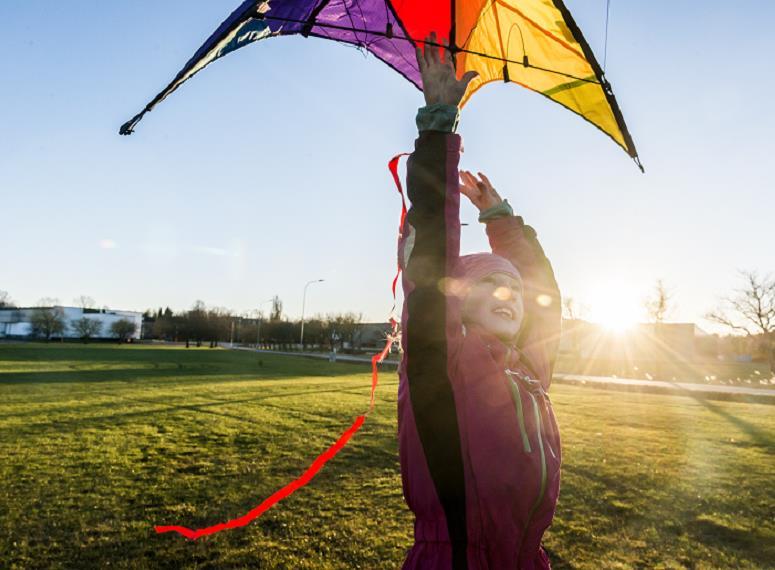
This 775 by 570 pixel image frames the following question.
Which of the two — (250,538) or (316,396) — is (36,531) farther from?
(316,396)

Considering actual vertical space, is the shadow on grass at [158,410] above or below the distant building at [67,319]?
below

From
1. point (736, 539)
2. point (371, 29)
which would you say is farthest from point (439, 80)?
point (736, 539)

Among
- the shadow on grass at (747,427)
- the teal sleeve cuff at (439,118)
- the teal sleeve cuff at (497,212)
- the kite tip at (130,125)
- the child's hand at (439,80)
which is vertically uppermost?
the kite tip at (130,125)

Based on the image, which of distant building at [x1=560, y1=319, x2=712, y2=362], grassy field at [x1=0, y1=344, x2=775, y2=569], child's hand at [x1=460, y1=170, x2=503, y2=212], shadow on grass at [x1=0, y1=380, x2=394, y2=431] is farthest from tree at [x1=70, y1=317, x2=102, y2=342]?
child's hand at [x1=460, y1=170, x2=503, y2=212]

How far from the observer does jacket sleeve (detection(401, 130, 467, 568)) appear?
1358 mm

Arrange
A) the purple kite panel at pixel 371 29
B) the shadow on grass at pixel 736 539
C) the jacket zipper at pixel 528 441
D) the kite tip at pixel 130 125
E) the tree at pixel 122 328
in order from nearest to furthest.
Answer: the jacket zipper at pixel 528 441 → the kite tip at pixel 130 125 → the purple kite panel at pixel 371 29 → the shadow on grass at pixel 736 539 → the tree at pixel 122 328

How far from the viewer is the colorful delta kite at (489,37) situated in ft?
9.83

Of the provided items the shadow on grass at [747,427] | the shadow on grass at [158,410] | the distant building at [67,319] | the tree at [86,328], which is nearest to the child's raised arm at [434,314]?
the shadow on grass at [158,410]

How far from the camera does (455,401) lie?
4.63 ft

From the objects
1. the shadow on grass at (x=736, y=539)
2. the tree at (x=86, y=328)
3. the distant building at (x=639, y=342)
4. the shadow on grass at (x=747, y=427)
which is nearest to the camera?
the shadow on grass at (x=736, y=539)

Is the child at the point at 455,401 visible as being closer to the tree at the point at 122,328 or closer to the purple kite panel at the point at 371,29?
the purple kite panel at the point at 371,29

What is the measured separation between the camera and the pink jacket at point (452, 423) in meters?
1.36

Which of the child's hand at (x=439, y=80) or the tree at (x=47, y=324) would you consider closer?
the child's hand at (x=439, y=80)

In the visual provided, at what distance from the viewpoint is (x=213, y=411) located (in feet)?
38.4
